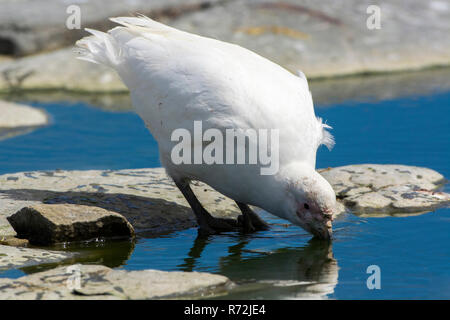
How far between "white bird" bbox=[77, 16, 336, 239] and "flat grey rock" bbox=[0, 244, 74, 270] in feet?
4.33

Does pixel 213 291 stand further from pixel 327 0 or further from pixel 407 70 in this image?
pixel 327 0

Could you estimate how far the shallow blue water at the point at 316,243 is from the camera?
5480 millimetres

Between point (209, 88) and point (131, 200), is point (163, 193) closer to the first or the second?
point (131, 200)

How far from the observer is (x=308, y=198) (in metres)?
6.18

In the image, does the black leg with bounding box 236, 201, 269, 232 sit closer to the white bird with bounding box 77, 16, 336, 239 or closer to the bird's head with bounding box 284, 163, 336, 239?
the white bird with bounding box 77, 16, 336, 239

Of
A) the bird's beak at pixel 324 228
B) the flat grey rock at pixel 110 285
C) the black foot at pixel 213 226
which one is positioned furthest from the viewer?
the black foot at pixel 213 226

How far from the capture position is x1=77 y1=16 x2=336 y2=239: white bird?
6.25m

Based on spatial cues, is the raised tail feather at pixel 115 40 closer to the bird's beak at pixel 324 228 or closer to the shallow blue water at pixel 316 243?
the shallow blue water at pixel 316 243

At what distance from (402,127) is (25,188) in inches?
214

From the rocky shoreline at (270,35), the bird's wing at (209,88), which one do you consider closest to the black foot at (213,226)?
the bird's wing at (209,88)

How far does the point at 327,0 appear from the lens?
16.4m

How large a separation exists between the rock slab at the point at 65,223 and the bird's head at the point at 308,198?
4.67 ft
